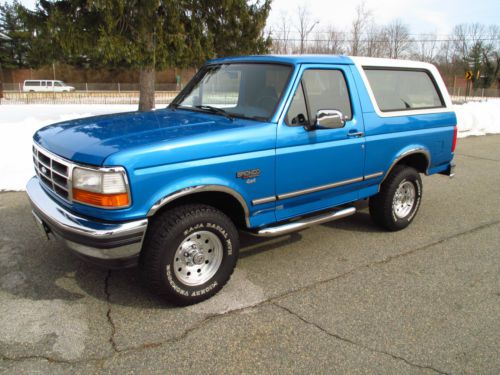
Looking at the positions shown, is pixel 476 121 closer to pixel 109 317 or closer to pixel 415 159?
pixel 415 159

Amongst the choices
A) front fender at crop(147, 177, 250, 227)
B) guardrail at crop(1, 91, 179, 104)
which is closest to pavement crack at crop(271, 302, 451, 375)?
front fender at crop(147, 177, 250, 227)

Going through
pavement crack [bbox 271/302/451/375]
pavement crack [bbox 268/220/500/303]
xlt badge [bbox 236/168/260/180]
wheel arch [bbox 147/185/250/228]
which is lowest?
pavement crack [bbox 271/302/451/375]

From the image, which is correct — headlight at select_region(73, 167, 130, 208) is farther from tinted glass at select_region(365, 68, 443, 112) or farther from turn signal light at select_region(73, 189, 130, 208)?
tinted glass at select_region(365, 68, 443, 112)

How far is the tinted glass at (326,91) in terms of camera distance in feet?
13.3

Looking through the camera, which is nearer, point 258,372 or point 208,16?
point 258,372

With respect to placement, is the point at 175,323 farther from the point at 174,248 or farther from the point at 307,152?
the point at 307,152

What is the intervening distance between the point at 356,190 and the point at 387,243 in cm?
81

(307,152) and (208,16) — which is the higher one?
(208,16)

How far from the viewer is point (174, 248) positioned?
3277 millimetres

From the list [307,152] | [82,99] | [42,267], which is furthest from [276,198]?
[82,99]

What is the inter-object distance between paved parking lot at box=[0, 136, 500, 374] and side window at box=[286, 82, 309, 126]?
1.45 m

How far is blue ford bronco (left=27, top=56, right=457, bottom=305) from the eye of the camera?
3064 mm

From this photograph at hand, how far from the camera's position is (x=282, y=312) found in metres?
3.43

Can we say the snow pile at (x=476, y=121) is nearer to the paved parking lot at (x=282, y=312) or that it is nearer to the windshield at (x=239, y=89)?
the paved parking lot at (x=282, y=312)
